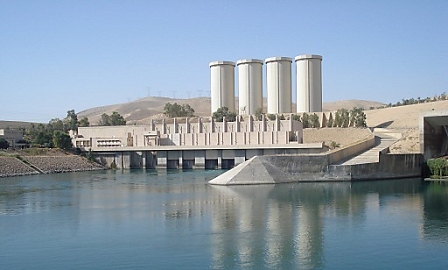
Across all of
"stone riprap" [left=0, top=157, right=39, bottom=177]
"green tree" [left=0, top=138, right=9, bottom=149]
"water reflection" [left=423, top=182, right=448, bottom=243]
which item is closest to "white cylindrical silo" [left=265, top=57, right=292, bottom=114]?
"green tree" [left=0, top=138, right=9, bottom=149]

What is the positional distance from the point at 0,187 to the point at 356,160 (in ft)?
98.0

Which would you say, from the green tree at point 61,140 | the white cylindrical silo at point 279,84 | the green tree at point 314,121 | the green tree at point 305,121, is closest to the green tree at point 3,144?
the green tree at point 61,140

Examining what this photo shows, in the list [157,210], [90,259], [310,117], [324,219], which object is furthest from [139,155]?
[90,259]

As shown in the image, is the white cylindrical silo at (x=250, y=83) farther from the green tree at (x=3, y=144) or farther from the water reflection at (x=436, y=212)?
the water reflection at (x=436, y=212)

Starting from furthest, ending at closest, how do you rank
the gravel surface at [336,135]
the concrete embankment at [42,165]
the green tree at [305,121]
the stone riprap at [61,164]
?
1. the green tree at [305,121]
2. the gravel surface at [336,135]
3. the stone riprap at [61,164]
4. the concrete embankment at [42,165]

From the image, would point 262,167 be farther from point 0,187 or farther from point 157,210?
point 0,187

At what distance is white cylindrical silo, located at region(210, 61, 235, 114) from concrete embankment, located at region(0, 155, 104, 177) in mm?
26975

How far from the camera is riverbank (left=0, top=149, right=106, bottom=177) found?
60.5m

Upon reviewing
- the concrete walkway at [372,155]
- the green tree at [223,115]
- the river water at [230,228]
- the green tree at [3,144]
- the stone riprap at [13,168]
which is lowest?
the river water at [230,228]

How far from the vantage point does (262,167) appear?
43.7 m

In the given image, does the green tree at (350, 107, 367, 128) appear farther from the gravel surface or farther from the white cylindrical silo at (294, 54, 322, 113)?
the gravel surface

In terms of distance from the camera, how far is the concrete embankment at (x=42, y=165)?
60.0 m

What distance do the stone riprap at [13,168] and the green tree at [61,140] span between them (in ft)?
39.8

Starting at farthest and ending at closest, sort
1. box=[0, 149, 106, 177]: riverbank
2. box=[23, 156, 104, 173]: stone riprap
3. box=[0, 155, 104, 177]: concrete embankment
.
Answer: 1. box=[23, 156, 104, 173]: stone riprap
2. box=[0, 149, 106, 177]: riverbank
3. box=[0, 155, 104, 177]: concrete embankment
